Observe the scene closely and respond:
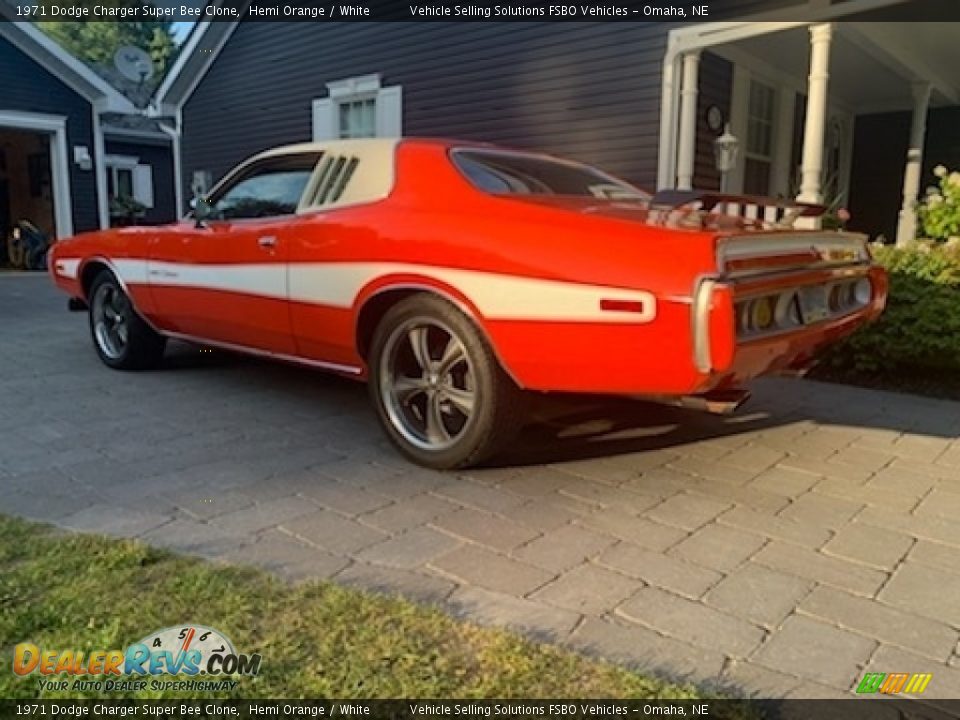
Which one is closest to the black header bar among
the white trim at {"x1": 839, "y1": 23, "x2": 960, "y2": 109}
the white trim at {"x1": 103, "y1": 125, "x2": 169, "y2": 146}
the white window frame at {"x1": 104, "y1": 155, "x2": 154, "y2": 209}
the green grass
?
the white trim at {"x1": 839, "y1": 23, "x2": 960, "y2": 109}

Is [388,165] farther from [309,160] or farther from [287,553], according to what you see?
[287,553]

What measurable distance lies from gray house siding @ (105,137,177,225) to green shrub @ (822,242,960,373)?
1834cm

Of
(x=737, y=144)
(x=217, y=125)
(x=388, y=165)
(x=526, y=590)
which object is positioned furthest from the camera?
(x=217, y=125)

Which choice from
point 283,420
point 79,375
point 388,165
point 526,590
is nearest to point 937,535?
point 526,590

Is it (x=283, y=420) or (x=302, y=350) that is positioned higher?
(x=302, y=350)

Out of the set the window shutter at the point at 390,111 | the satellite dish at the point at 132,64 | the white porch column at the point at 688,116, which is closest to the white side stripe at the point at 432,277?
the white porch column at the point at 688,116

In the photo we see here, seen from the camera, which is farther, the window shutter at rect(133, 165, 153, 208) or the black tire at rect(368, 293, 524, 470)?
the window shutter at rect(133, 165, 153, 208)

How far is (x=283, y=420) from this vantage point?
4.17 meters

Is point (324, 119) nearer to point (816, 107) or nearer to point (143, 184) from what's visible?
point (816, 107)

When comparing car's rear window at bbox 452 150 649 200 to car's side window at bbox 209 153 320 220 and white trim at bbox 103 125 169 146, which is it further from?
white trim at bbox 103 125 169 146

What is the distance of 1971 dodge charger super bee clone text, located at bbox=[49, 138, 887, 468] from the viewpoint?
8.71 feet

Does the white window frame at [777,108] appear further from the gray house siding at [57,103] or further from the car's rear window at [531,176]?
the gray house siding at [57,103]

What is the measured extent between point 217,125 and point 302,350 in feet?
36.5

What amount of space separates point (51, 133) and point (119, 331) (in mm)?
12427
